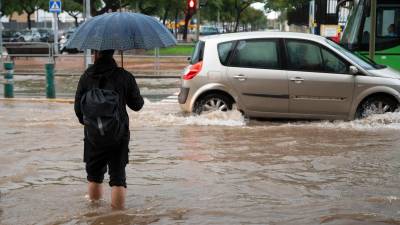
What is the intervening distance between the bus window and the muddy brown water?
3.93 meters

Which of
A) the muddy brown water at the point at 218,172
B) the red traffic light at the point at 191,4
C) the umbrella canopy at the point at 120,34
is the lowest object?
the muddy brown water at the point at 218,172

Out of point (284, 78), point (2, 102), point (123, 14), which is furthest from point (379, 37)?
point (123, 14)

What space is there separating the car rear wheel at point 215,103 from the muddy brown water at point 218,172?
145 mm

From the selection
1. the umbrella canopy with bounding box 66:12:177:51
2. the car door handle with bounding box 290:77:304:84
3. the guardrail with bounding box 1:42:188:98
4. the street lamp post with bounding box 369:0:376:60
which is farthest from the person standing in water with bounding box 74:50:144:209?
the guardrail with bounding box 1:42:188:98

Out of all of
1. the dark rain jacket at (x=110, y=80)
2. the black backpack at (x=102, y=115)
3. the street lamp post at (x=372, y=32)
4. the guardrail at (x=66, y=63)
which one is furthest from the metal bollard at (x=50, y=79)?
the black backpack at (x=102, y=115)

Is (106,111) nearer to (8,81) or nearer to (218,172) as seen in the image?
(218,172)

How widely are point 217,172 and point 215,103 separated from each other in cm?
372

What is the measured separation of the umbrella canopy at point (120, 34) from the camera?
5.11 meters

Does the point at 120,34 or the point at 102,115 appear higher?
the point at 120,34

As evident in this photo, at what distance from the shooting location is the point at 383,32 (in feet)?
46.4

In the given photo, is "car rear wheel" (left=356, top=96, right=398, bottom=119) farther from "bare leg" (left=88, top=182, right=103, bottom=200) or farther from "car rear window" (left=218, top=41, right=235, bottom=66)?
"bare leg" (left=88, top=182, right=103, bottom=200)

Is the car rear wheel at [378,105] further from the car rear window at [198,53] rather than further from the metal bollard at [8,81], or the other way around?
the metal bollard at [8,81]

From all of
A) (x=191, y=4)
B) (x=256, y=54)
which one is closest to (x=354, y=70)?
(x=256, y=54)

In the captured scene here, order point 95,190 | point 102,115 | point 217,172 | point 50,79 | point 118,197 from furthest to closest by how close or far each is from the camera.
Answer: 1. point 50,79
2. point 217,172
3. point 95,190
4. point 118,197
5. point 102,115
